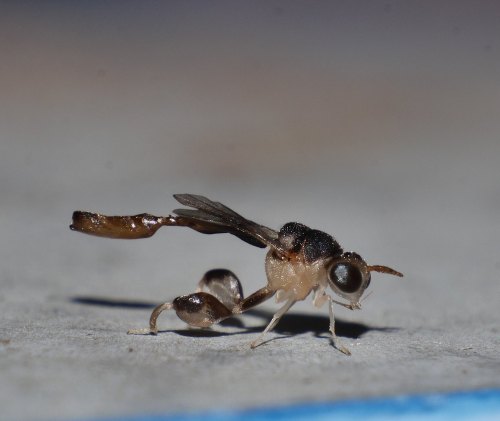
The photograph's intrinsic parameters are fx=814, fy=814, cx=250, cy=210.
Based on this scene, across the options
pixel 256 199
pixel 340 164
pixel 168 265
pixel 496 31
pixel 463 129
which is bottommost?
pixel 168 265

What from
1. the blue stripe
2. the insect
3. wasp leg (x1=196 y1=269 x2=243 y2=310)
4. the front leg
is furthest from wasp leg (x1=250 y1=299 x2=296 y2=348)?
the blue stripe

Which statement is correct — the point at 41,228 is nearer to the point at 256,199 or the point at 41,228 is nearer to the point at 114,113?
the point at 256,199

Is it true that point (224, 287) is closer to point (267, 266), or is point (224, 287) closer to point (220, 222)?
point (267, 266)

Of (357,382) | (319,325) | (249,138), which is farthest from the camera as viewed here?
(249,138)

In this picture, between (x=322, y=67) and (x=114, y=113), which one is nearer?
(x=114, y=113)

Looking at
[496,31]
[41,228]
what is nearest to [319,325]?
[41,228]

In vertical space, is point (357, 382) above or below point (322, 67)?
below

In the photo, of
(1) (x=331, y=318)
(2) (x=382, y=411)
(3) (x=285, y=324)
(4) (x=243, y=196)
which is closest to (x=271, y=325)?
(1) (x=331, y=318)

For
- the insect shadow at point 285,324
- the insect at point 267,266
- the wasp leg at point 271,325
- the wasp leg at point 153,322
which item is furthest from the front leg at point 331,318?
the wasp leg at point 153,322
